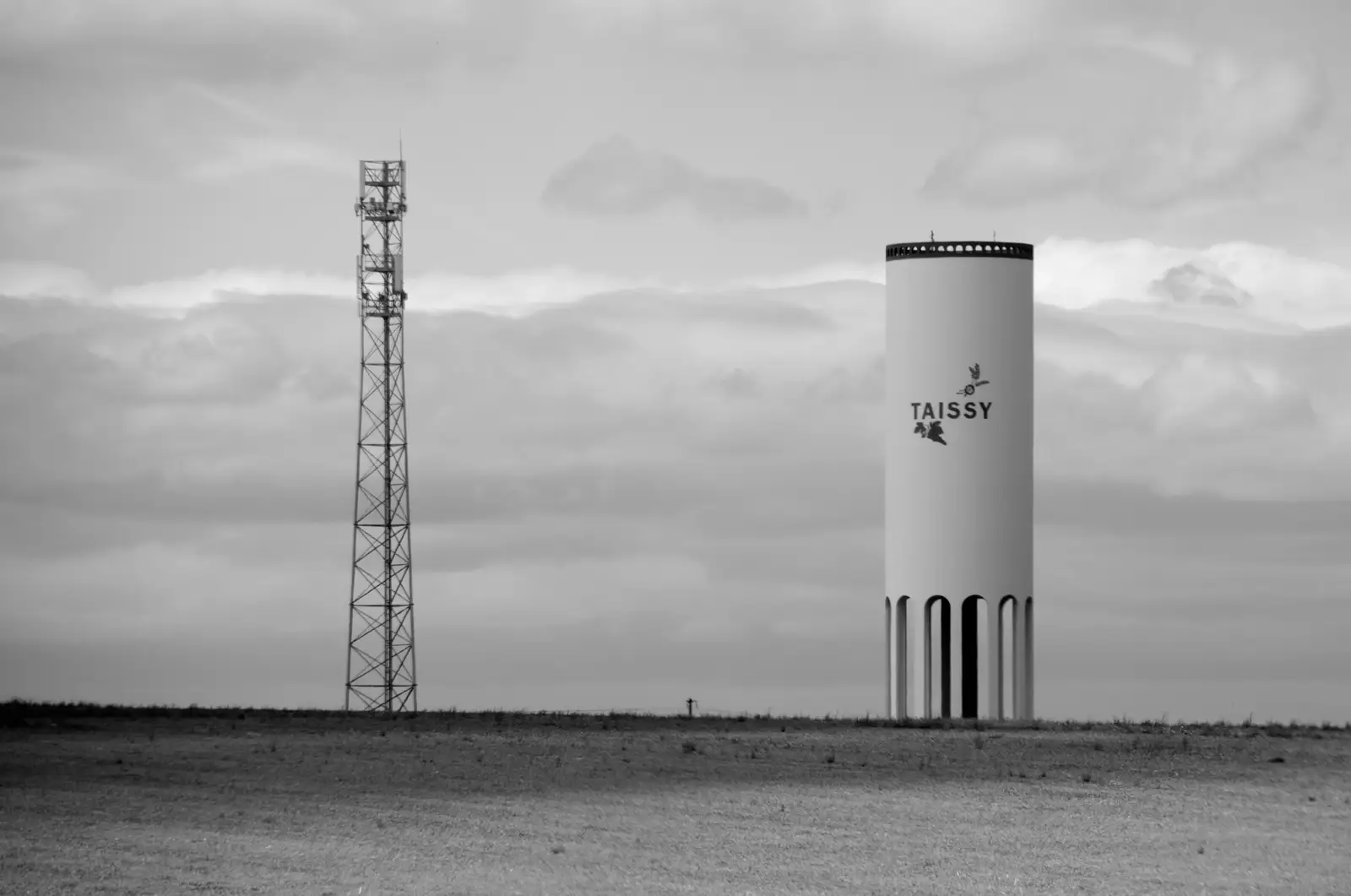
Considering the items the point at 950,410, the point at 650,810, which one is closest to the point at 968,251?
the point at 950,410

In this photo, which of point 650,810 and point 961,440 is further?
point 961,440

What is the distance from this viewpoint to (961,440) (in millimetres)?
39594

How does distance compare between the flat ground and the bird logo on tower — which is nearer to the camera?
the flat ground

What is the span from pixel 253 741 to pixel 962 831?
1349cm

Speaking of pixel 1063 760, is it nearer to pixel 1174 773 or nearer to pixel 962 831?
pixel 1174 773

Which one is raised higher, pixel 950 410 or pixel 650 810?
pixel 950 410

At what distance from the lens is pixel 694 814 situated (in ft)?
84.4

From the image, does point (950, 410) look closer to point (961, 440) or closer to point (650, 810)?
point (961, 440)

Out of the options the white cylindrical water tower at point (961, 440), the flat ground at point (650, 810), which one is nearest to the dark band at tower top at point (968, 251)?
the white cylindrical water tower at point (961, 440)

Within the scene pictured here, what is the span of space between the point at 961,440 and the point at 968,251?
4.16 metres

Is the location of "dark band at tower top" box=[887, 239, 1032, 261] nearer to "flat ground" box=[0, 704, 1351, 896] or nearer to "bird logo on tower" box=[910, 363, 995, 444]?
"bird logo on tower" box=[910, 363, 995, 444]

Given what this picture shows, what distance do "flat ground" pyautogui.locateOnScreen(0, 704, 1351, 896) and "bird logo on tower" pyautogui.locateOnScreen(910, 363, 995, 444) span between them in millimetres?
6881

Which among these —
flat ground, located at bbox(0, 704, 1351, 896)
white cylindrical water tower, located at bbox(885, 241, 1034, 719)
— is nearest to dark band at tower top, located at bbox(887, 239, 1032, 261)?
white cylindrical water tower, located at bbox(885, 241, 1034, 719)

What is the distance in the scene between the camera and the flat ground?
70.9ft
